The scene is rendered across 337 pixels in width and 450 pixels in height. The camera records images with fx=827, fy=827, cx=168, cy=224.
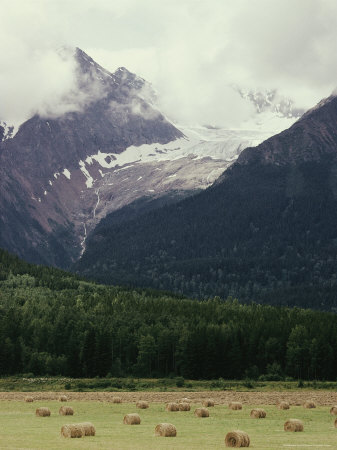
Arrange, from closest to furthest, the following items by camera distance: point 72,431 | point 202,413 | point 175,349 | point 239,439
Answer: point 239,439, point 72,431, point 202,413, point 175,349

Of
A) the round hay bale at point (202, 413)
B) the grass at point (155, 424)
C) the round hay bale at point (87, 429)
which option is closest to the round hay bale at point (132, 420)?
the grass at point (155, 424)

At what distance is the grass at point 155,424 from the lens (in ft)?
165

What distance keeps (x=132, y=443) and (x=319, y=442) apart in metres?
11.6

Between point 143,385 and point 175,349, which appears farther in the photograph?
point 175,349

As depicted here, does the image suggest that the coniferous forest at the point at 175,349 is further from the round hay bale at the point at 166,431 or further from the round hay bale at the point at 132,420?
the round hay bale at the point at 166,431

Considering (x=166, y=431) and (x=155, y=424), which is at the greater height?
(x=166, y=431)

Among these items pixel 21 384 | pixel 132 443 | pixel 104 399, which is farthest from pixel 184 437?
pixel 21 384

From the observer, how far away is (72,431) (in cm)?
5256

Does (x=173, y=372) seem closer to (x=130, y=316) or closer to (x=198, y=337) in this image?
(x=198, y=337)

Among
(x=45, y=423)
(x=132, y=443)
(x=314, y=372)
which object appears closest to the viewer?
(x=132, y=443)

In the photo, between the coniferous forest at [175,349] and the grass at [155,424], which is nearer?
the grass at [155,424]

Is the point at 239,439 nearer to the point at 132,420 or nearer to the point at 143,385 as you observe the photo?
the point at 132,420

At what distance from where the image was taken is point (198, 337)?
168 m

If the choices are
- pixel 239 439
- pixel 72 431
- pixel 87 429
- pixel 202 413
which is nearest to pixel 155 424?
pixel 202 413
